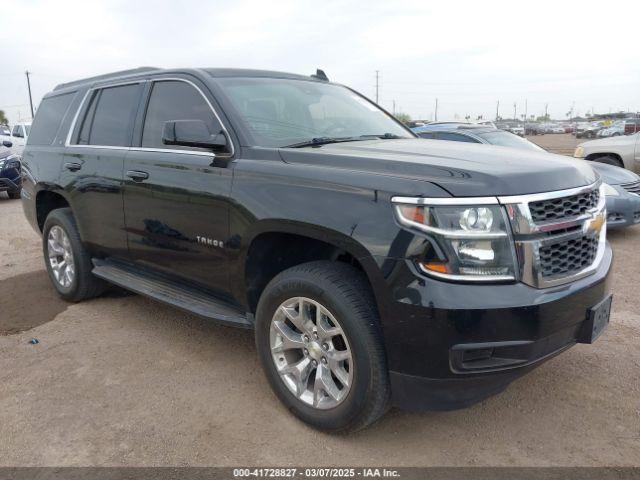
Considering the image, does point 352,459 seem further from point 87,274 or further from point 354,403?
point 87,274

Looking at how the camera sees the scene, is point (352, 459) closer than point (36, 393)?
Yes

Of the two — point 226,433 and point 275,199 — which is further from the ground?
point 275,199

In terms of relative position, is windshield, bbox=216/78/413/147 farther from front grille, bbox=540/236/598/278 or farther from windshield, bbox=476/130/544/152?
windshield, bbox=476/130/544/152

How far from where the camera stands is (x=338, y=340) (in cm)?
276

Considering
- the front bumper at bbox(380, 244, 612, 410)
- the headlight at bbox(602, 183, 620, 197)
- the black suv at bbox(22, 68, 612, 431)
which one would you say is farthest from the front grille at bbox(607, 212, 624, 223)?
the front bumper at bbox(380, 244, 612, 410)

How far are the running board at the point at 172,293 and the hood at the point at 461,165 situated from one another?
3.36 feet

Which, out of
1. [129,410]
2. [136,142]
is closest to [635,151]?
[136,142]

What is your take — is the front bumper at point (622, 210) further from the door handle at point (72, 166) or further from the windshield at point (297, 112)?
the door handle at point (72, 166)

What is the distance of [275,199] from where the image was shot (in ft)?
9.41

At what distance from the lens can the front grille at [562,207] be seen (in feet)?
7.91

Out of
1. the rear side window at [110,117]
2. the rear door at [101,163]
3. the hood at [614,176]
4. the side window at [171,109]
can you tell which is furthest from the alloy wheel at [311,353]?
the hood at [614,176]

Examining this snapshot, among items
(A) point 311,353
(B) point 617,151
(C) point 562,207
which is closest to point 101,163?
(A) point 311,353

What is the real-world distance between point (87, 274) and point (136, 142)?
1.38 metres

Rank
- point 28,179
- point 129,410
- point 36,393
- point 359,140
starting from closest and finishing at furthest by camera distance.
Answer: point 129,410, point 36,393, point 359,140, point 28,179
